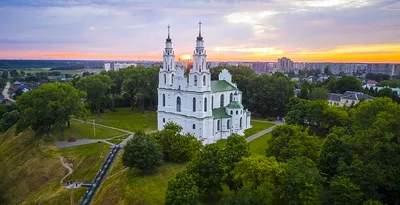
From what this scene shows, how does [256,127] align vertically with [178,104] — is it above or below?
below

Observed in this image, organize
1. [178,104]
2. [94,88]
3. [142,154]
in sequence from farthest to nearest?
[94,88], [178,104], [142,154]

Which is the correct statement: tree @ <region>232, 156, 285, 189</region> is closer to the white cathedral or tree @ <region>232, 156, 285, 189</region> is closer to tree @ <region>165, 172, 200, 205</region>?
tree @ <region>165, 172, 200, 205</region>

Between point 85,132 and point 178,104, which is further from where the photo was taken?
point 85,132

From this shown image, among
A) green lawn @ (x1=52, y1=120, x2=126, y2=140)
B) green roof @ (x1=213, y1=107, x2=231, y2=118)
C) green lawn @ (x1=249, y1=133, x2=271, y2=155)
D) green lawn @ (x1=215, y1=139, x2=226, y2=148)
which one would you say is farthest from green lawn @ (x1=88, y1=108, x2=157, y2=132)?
green lawn @ (x1=249, y1=133, x2=271, y2=155)

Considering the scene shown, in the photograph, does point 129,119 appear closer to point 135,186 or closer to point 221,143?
point 221,143

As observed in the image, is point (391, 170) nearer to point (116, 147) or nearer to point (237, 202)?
point (237, 202)

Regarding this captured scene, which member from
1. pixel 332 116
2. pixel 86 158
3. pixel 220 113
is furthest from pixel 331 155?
pixel 86 158

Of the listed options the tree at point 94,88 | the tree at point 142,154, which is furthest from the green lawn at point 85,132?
the tree at point 142,154
